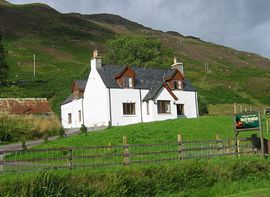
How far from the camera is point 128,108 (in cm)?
5034

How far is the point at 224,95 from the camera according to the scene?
88688 millimetres

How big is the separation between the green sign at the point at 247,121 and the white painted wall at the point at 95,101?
27.0 m

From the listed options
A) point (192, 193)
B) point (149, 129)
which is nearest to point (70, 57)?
point (149, 129)

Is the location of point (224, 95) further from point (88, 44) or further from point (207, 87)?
point (88, 44)

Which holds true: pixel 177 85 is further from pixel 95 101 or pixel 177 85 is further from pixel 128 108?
pixel 95 101

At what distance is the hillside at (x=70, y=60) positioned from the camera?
85.2 metres

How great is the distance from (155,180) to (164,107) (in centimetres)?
3576

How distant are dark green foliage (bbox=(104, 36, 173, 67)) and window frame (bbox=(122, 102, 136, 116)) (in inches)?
1108

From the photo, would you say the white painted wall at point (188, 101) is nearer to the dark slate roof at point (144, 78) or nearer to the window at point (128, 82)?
the dark slate roof at point (144, 78)

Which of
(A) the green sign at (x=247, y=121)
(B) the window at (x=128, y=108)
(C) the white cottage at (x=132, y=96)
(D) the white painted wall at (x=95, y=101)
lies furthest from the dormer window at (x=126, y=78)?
(A) the green sign at (x=247, y=121)

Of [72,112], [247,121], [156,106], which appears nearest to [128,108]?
[156,106]

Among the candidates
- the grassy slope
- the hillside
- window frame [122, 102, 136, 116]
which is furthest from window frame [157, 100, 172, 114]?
the hillside

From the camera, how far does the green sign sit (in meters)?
22.5

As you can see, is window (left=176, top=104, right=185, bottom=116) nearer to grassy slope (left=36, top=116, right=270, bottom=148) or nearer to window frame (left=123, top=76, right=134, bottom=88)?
window frame (left=123, top=76, right=134, bottom=88)
